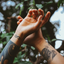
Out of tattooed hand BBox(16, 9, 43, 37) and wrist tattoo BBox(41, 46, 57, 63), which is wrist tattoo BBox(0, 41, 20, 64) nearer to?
tattooed hand BBox(16, 9, 43, 37)

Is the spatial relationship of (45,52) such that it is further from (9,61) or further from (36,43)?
(9,61)

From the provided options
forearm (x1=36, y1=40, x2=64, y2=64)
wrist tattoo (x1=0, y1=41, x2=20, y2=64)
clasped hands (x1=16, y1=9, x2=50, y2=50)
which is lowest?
forearm (x1=36, y1=40, x2=64, y2=64)

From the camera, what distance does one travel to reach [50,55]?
56cm

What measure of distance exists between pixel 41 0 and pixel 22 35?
0.98 m

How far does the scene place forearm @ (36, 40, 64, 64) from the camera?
0.52 m

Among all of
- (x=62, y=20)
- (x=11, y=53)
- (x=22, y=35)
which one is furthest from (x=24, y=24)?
(x=62, y=20)

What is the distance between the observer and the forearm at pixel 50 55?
0.52 meters

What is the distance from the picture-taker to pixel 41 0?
135 centimetres

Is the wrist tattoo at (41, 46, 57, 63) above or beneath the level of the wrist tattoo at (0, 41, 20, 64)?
beneath

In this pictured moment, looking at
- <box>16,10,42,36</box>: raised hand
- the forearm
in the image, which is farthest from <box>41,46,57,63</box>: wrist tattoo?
<box>16,10,42,36</box>: raised hand

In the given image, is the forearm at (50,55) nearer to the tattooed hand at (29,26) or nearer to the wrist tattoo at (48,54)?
the wrist tattoo at (48,54)

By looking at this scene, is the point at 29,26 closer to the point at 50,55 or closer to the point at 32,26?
the point at 32,26

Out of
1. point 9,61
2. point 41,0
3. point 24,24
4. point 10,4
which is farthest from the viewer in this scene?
point 10,4

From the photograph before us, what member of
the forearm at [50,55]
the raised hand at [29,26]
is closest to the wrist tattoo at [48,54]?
the forearm at [50,55]
